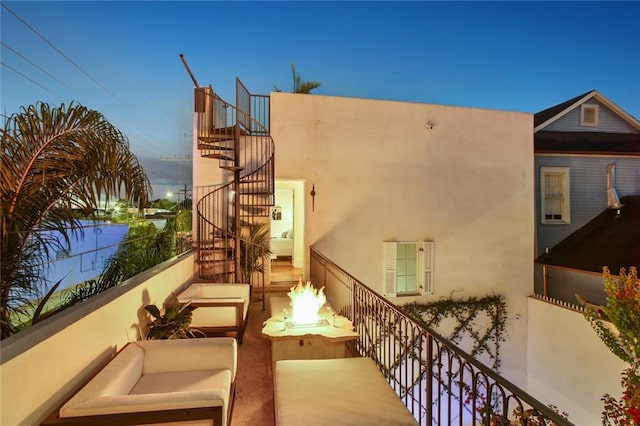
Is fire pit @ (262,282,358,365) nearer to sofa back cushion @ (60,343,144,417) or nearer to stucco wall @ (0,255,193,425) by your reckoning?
sofa back cushion @ (60,343,144,417)

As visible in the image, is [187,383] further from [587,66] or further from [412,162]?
[587,66]

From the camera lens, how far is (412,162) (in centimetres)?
739

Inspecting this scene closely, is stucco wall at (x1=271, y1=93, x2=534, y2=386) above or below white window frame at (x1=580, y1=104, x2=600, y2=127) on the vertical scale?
below

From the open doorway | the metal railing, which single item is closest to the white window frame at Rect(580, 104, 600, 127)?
the metal railing

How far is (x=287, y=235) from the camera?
10148 millimetres

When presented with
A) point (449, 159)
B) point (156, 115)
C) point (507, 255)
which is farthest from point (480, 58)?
point (156, 115)

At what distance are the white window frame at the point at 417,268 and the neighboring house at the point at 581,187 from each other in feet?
12.0

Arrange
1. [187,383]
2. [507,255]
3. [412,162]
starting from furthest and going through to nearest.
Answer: [507,255] → [412,162] → [187,383]

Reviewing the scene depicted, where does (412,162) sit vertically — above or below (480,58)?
below

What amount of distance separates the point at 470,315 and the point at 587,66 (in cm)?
1556

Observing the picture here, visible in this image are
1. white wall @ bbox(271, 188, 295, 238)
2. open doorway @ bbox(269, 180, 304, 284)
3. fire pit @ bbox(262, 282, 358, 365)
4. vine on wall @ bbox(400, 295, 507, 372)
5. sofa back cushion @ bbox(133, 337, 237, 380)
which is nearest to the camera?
sofa back cushion @ bbox(133, 337, 237, 380)

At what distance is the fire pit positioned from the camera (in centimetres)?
314

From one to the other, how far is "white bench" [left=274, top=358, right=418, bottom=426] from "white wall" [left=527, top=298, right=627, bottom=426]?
6.24m

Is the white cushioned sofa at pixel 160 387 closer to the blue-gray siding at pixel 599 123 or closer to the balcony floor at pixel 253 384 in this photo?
the balcony floor at pixel 253 384
